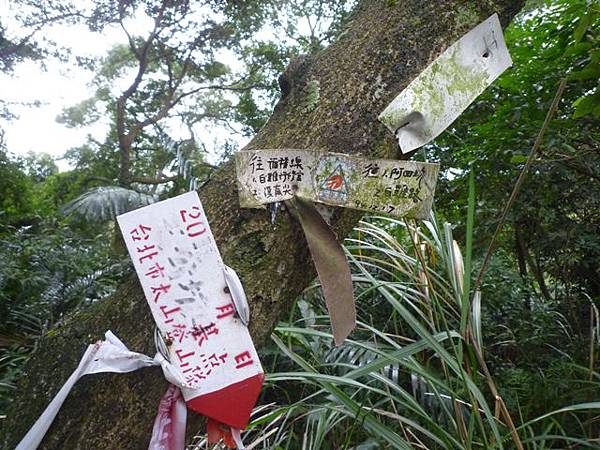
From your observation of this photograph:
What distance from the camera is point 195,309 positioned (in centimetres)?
58

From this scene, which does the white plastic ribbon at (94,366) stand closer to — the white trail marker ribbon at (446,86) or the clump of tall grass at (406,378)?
the clump of tall grass at (406,378)

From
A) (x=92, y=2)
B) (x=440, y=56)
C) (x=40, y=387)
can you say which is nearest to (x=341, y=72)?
(x=440, y=56)

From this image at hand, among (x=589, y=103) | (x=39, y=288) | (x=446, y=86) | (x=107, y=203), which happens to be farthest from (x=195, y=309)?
(x=107, y=203)

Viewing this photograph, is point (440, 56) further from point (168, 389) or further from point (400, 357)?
point (168, 389)

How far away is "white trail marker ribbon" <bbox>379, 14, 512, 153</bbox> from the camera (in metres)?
0.74

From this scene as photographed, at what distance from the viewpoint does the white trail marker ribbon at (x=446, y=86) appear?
0.74 m

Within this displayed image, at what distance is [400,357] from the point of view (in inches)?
33.7

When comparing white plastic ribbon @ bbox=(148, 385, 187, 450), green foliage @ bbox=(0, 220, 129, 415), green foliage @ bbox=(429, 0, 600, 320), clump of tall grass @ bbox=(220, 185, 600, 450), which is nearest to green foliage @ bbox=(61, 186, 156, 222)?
green foliage @ bbox=(0, 220, 129, 415)

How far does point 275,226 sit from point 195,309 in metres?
0.17

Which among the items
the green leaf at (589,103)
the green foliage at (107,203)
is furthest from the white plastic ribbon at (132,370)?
the green foliage at (107,203)

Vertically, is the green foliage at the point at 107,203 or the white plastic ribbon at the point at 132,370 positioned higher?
the green foliage at the point at 107,203

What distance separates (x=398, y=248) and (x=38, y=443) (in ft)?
3.41

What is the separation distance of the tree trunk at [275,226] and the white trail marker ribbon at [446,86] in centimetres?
2

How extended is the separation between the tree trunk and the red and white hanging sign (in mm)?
34
